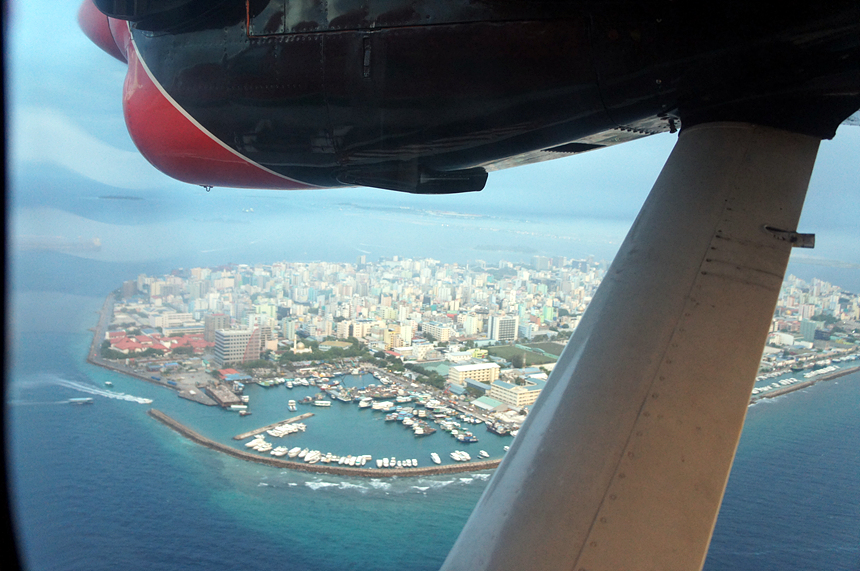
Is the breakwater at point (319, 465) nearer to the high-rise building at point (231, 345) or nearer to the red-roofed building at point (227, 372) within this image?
the red-roofed building at point (227, 372)

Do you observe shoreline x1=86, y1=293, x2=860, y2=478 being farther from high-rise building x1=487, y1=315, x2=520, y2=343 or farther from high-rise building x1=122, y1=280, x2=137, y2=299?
high-rise building x1=487, y1=315, x2=520, y2=343

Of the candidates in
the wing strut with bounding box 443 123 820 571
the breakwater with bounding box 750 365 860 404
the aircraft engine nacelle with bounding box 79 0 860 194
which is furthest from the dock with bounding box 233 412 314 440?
the wing strut with bounding box 443 123 820 571

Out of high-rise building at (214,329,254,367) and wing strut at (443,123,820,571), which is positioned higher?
wing strut at (443,123,820,571)

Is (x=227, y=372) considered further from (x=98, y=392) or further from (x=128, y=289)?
(x=128, y=289)

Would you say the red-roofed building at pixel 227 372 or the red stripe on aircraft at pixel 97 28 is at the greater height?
the red stripe on aircraft at pixel 97 28

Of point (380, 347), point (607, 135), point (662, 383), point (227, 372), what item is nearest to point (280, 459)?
point (227, 372)

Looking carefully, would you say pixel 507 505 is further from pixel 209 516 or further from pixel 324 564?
pixel 209 516

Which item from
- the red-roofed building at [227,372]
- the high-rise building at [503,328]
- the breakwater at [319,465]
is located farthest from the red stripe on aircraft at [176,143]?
the red-roofed building at [227,372]
